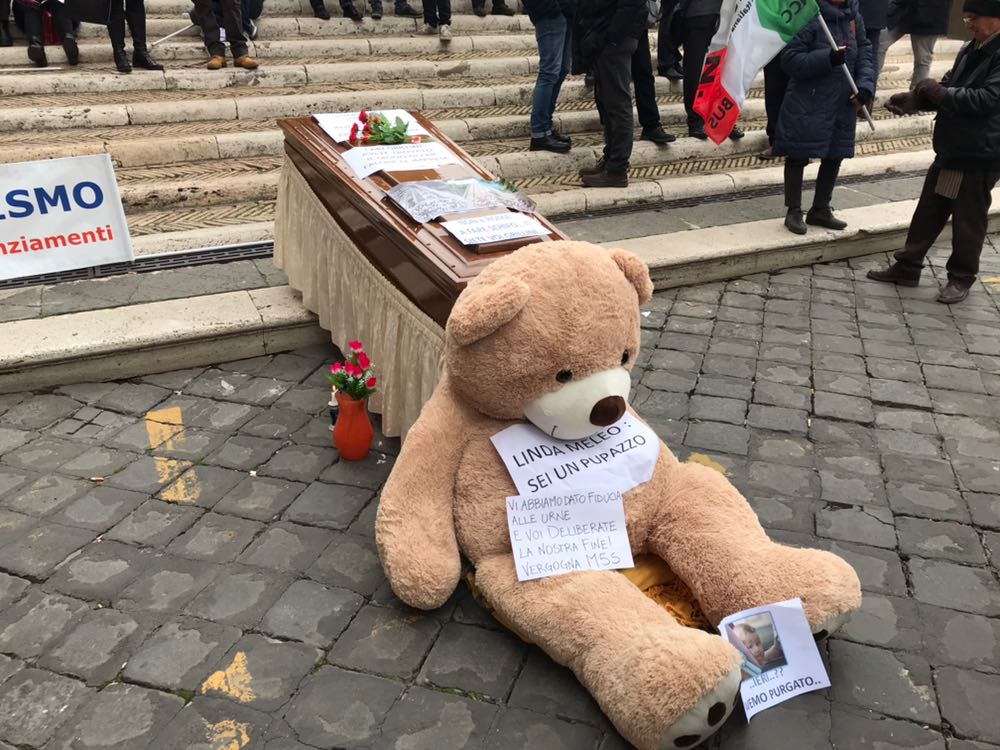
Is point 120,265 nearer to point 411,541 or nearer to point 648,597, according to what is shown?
point 411,541

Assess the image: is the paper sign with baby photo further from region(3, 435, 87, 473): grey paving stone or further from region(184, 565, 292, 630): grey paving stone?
region(3, 435, 87, 473): grey paving stone

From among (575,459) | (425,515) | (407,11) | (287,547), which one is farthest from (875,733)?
(407,11)

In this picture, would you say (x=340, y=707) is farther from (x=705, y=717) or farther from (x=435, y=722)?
(x=705, y=717)

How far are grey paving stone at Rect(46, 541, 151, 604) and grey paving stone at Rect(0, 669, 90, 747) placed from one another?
358 mm

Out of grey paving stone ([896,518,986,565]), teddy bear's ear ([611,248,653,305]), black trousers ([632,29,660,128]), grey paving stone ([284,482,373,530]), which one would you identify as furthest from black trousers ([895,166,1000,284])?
grey paving stone ([284,482,373,530])

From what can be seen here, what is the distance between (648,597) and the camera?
8.53 feet

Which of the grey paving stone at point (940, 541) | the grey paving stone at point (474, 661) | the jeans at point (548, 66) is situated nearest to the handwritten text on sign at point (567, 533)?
the grey paving stone at point (474, 661)

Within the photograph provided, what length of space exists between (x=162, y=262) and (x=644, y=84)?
4.62 m

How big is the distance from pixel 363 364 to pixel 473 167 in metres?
1.20

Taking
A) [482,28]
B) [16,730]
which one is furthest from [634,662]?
[482,28]

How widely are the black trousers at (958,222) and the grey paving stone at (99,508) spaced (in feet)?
17.3

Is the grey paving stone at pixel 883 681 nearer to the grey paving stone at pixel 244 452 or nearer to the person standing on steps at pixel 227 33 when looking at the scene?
the grey paving stone at pixel 244 452

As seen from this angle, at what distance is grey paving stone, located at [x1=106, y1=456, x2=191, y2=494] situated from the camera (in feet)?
11.4

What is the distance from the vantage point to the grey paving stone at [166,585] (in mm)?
2838
